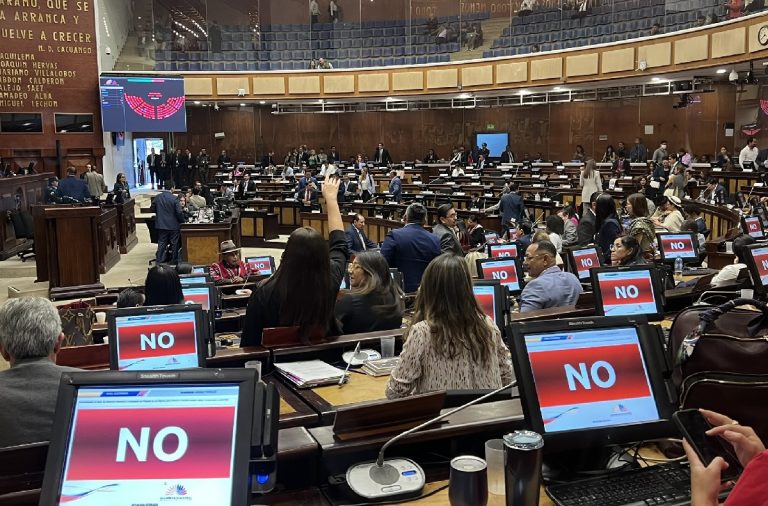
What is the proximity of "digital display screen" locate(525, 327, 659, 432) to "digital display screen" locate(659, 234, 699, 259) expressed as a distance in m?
5.28

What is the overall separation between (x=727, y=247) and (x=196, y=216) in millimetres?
8881

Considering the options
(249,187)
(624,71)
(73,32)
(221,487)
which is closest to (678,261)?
(221,487)

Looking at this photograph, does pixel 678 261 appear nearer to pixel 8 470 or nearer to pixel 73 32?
pixel 8 470

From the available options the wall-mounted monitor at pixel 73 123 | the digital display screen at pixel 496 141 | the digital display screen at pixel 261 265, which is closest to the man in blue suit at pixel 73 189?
the wall-mounted monitor at pixel 73 123

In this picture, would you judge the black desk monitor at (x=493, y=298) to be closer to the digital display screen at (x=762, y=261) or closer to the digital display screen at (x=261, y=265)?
the digital display screen at (x=762, y=261)

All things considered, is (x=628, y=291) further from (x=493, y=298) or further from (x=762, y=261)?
(x=762, y=261)

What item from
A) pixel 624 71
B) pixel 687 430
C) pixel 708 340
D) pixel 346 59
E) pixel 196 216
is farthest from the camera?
pixel 346 59

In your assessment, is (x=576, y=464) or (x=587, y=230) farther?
(x=587, y=230)

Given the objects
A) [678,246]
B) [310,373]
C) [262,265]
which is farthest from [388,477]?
[262,265]

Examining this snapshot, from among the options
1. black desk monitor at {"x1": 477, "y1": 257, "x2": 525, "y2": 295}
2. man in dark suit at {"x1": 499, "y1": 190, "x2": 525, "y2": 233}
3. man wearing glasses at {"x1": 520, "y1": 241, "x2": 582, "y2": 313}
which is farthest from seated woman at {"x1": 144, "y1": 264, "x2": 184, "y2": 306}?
man in dark suit at {"x1": 499, "y1": 190, "x2": 525, "y2": 233}

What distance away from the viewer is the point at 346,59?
22922mm

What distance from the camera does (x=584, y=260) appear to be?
6.45 m

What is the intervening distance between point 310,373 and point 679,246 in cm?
493

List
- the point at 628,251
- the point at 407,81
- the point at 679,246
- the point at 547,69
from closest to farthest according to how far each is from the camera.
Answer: the point at 628,251
the point at 679,246
the point at 547,69
the point at 407,81
